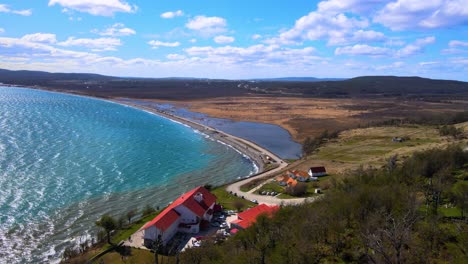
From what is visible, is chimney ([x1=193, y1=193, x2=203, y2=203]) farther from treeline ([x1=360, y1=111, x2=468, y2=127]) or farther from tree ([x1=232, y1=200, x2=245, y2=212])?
treeline ([x1=360, y1=111, x2=468, y2=127])

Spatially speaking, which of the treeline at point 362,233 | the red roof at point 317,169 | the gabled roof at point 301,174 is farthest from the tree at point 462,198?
the red roof at point 317,169

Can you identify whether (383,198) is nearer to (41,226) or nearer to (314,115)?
(41,226)

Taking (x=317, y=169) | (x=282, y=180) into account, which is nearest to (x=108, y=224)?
(x=282, y=180)

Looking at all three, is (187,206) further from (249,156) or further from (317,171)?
(249,156)

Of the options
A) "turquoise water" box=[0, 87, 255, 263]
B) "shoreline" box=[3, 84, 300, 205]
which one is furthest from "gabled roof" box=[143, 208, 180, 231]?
"shoreline" box=[3, 84, 300, 205]

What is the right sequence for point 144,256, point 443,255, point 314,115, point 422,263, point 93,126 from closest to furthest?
point 422,263, point 443,255, point 144,256, point 93,126, point 314,115

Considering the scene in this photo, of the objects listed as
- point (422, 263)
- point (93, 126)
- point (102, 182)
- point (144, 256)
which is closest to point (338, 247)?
point (422, 263)

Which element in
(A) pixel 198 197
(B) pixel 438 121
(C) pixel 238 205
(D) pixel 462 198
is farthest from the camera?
(B) pixel 438 121

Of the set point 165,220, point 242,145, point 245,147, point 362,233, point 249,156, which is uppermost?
point 362,233
